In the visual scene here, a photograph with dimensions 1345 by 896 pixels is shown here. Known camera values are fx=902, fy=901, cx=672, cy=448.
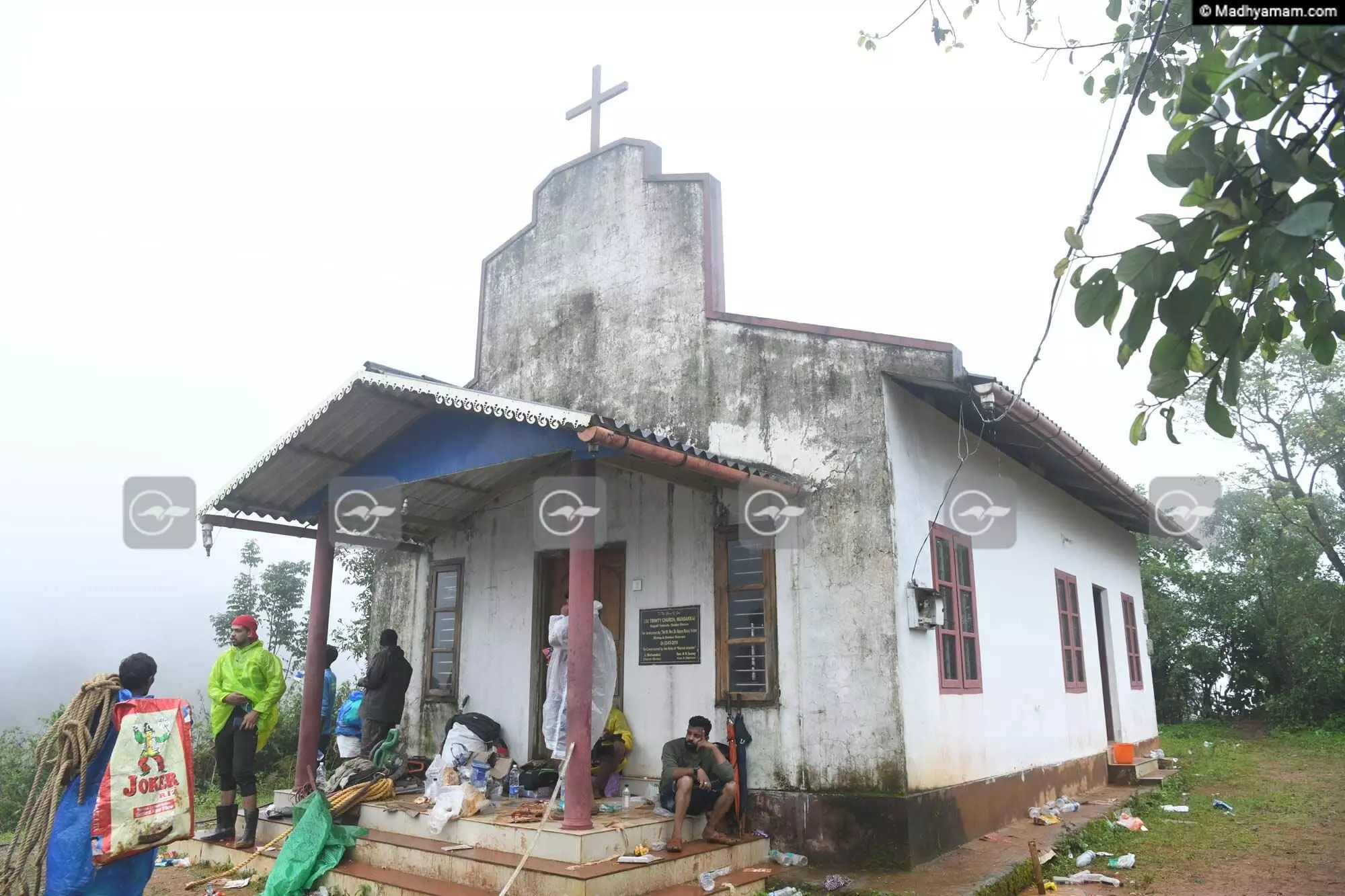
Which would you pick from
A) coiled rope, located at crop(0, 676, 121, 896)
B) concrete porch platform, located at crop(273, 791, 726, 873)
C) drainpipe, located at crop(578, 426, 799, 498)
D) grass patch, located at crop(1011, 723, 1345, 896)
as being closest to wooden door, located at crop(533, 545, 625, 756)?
concrete porch platform, located at crop(273, 791, 726, 873)

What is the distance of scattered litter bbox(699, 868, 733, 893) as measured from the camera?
6266 mm

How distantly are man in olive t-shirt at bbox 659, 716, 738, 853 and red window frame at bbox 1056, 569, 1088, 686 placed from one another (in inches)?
237

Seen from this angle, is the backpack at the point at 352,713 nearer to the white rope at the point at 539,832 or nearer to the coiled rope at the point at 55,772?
the white rope at the point at 539,832

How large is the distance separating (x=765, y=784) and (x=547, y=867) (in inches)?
87.2

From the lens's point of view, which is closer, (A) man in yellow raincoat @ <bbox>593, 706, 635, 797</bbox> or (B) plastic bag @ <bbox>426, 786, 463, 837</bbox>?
(B) plastic bag @ <bbox>426, 786, 463, 837</bbox>

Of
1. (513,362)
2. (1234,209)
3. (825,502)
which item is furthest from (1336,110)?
(513,362)

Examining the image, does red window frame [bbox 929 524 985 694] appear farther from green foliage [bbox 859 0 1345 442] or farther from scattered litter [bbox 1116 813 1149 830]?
green foliage [bbox 859 0 1345 442]

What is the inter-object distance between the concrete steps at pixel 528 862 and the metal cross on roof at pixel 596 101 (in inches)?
291

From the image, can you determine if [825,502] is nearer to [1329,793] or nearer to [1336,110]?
[1336,110]

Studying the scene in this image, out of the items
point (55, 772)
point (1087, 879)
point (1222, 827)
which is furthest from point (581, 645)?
point (1222, 827)

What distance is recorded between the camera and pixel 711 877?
642 centimetres

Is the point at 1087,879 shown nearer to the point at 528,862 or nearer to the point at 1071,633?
the point at 528,862

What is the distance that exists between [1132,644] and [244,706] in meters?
13.4

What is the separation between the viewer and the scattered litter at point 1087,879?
6941 mm
